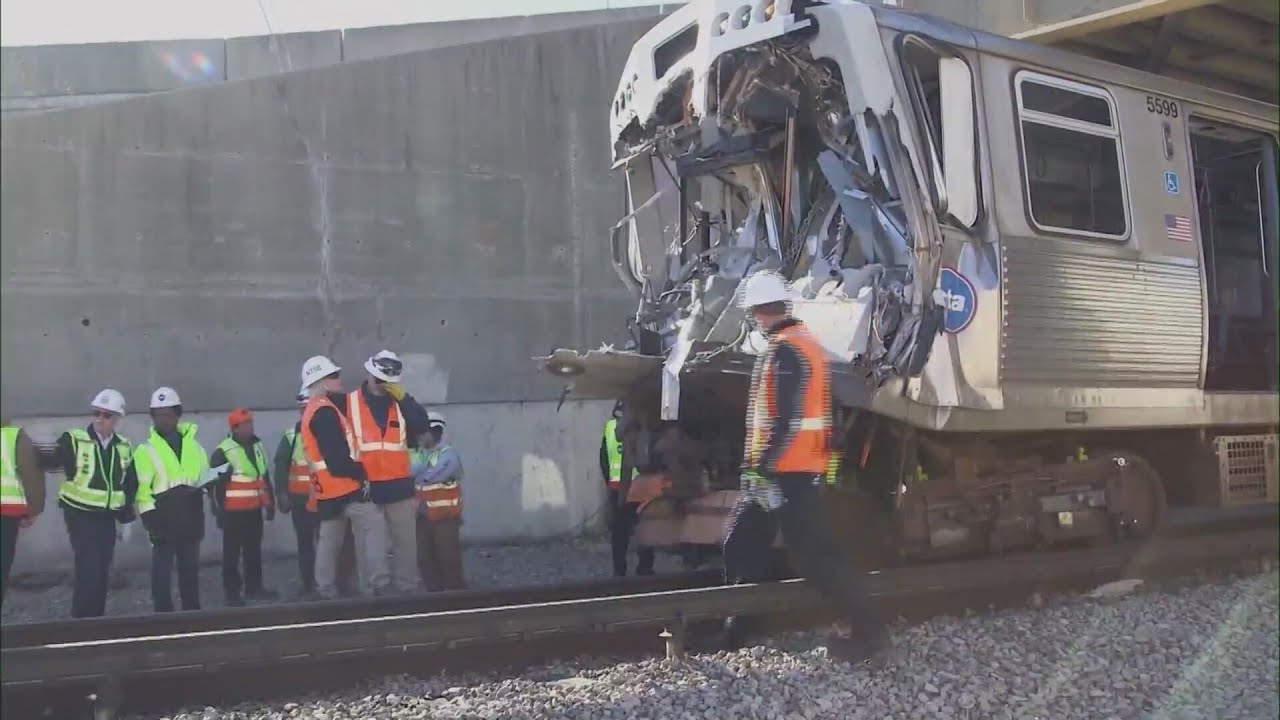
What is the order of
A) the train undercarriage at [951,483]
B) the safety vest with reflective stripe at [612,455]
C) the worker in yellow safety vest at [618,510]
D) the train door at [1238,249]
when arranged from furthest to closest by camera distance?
1. the safety vest with reflective stripe at [612,455]
2. the train door at [1238,249]
3. the worker in yellow safety vest at [618,510]
4. the train undercarriage at [951,483]

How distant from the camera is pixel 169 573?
6.79 meters

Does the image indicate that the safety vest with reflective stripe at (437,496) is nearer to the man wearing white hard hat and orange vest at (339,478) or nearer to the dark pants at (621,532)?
the man wearing white hard hat and orange vest at (339,478)

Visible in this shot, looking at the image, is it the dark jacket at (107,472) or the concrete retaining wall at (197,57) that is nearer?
the dark jacket at (107,472)

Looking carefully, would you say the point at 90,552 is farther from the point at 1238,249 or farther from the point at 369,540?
the point at 1238,249

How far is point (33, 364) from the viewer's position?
8.48 metres

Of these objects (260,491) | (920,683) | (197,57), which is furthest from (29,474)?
(197,57)

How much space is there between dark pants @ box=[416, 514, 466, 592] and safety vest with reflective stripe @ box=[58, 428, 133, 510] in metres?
1.98

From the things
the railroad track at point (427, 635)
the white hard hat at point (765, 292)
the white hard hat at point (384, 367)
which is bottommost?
the railroad track at point (427, 635)

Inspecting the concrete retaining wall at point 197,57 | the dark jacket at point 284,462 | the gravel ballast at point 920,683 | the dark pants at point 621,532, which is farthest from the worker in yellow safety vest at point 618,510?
the concrete retaining wall at point 197,57

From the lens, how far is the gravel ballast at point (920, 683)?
13.6 feet

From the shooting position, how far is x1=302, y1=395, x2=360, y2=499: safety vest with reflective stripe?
20.6 ft

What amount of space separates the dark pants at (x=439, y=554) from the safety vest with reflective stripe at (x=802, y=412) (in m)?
3.29

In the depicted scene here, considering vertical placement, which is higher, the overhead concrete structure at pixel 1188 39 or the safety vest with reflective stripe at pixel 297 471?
the overhead concrete structure at pixel 1188 39

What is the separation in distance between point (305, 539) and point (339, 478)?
75.3 inches
